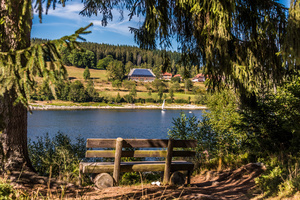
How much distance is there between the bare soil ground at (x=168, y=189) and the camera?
452cm

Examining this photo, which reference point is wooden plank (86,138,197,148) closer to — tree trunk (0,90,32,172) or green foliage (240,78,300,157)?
tree trunk (0,90,32,172)

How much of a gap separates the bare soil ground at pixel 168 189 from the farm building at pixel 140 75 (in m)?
116

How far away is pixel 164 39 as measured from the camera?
7.61 meters

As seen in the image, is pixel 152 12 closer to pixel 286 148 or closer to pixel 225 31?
pixel 225 31

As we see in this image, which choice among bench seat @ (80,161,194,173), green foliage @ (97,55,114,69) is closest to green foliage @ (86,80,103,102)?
green foliage @ (97,55,114,69)

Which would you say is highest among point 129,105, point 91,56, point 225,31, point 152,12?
point 91,56

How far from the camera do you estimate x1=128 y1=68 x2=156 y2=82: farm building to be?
125 m

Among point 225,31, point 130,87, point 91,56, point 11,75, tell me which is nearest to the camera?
point 11,75

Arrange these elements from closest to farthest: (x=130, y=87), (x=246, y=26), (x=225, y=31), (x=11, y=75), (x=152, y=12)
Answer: (x=11, y=75)
(x=225, y=31)
(x=152, y=12)
(x=246, y=26)
(x=130, y=87)

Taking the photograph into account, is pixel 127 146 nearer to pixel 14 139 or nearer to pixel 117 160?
pixel 117 160

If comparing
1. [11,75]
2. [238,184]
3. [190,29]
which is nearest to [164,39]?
[190,29]

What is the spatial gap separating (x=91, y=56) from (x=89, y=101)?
4132 centimetres

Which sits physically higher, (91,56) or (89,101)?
(91,56)

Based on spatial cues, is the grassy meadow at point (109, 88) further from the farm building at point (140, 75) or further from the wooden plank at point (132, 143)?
the wooden plank at point (132, 143)
